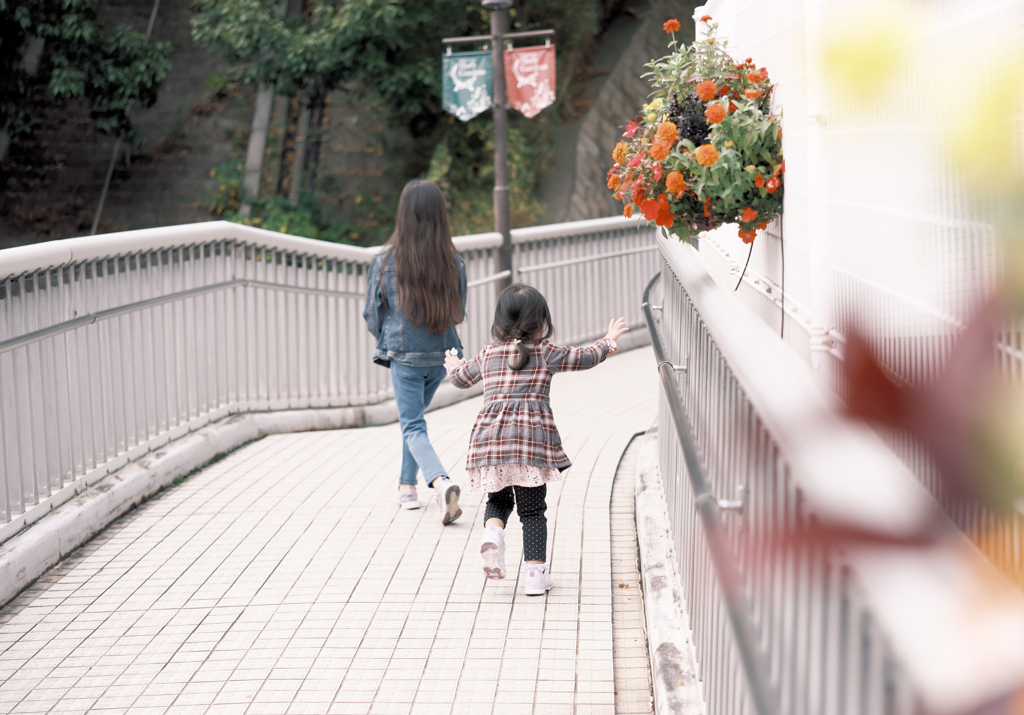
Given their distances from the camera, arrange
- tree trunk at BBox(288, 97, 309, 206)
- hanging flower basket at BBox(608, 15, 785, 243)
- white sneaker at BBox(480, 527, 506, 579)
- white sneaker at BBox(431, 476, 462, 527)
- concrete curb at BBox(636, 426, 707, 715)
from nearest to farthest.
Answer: concrete curb at BBox(636, 426, 707, 715)
hanging flower basket at BBox(608, 15, 785, 243)
white sneaker at BBox(480, 527, 506, 579)
white sneaker at BBox(431, 476, 462, 527)
tree trunk at BBox(288, 97, 309, 206)

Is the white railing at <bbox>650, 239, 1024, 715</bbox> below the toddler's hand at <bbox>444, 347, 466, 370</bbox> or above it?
above

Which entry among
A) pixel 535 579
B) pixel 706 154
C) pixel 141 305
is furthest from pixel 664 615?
pixel 141 305

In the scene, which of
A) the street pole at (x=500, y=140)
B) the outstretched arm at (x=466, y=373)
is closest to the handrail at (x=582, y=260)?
the street pole at (x=500, y=140)

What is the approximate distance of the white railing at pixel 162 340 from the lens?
447 centimetres

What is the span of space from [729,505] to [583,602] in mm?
2140

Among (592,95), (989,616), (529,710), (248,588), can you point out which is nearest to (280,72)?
(592,95)

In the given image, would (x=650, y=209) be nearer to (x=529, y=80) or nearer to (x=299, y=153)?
(x=529, y=80)

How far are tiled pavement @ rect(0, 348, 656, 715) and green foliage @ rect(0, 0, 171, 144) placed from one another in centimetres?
1154

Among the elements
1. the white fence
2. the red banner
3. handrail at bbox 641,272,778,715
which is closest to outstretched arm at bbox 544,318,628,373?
handrail at bbox 641,272,778,715

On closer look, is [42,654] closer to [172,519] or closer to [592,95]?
[172,519]

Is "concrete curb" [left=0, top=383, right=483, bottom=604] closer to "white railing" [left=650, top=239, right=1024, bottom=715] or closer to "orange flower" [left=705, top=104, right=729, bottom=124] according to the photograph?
"orange flower" [left=705, top=104, right=729, bottom=124]

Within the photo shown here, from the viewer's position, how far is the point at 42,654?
3.63 m

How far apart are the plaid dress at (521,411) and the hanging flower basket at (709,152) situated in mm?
685

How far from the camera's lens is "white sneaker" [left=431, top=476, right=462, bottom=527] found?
4.81m
